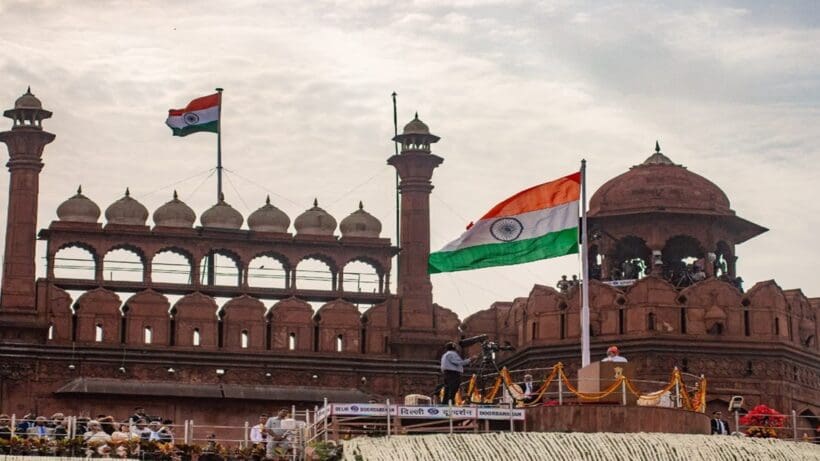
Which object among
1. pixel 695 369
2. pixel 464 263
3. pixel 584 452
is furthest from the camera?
pixel 695 369

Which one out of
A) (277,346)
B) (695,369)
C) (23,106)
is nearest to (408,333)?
(277,346)

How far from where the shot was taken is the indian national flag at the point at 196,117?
5056 cm

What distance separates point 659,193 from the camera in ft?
163

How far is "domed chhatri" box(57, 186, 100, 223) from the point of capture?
4944 cm

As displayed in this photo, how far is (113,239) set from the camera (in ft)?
162

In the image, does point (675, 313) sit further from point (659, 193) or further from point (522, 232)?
point (522, 232)

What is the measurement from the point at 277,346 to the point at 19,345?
17.7 ft

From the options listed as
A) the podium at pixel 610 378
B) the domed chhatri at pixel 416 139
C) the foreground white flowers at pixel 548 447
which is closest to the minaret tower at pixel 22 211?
the domed chhatri at pixel 416 139

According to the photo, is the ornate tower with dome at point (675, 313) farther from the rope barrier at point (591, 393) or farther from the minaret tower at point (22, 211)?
the minaret tower at point (22, 211)

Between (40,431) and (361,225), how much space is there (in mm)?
16072

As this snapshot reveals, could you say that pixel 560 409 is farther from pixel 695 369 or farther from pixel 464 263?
pixel 695 369

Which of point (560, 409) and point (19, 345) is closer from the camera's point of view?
point (560, 409)

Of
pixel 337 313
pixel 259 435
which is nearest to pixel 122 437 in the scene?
pixel 259 435

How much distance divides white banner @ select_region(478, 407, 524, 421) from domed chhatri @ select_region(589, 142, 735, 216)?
1367cm
